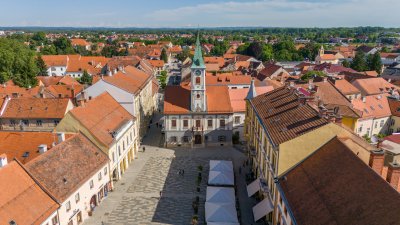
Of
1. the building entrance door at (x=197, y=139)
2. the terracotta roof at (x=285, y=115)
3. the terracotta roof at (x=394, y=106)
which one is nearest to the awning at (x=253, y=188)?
the terracotta roof at (x=285, y=115)

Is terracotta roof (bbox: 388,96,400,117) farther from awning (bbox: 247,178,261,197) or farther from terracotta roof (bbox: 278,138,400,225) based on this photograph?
terracotta roof (bbox: 278,138,400,225)

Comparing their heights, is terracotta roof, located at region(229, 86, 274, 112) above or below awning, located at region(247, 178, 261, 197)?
above

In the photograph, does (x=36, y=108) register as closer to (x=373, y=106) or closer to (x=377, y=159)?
(x=377, y=159)

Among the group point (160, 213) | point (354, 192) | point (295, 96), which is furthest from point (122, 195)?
point (354, 192)

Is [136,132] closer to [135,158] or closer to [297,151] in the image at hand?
[135,158]

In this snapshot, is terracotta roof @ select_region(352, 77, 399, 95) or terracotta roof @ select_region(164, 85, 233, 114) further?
terracotta roof @ select_region(352, 77, 399, 95)

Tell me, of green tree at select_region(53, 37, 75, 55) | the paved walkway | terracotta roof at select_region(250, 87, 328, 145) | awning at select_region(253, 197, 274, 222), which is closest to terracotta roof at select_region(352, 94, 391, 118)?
terracotta roof at select_region(250, 87, 328, 145)
